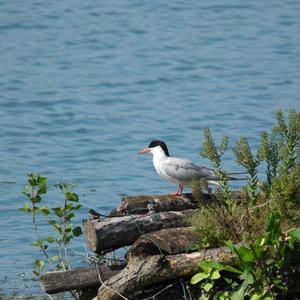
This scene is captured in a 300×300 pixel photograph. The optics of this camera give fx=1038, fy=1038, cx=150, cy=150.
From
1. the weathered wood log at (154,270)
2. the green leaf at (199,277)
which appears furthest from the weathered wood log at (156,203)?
the green leaf at (199,277)

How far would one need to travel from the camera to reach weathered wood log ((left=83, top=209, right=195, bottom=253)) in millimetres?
8445

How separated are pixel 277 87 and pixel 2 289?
11.0 meters

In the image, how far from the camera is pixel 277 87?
20.5 meters

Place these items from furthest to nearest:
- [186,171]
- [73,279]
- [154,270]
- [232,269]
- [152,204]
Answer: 1. [186,171]
2. [152,204]
3. [73,279]
4. [154,270]
5. [232,269]

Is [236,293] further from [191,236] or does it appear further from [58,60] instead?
[58,60]

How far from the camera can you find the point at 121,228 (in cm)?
852

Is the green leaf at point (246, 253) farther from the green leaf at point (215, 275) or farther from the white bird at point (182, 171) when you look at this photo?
the white bird at point (182, 171)

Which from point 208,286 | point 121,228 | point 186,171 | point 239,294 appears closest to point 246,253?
point 239,294

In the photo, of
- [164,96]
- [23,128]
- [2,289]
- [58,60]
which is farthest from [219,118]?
[2,289]

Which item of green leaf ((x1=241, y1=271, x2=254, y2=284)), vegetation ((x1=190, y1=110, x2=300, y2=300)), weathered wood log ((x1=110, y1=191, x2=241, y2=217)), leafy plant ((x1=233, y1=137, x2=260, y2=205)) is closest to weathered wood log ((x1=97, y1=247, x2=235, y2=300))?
vegetation ((x1=190, y1=110, x2=300, y2=300))

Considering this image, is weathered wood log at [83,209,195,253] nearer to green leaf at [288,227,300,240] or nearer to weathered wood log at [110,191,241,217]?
weathered wood log at [110,191,241,217]

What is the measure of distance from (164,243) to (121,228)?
50 centimetres

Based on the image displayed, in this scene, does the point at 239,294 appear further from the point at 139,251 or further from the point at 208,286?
the point at 139,251

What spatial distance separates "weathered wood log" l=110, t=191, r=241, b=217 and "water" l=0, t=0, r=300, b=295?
2.39 meters
